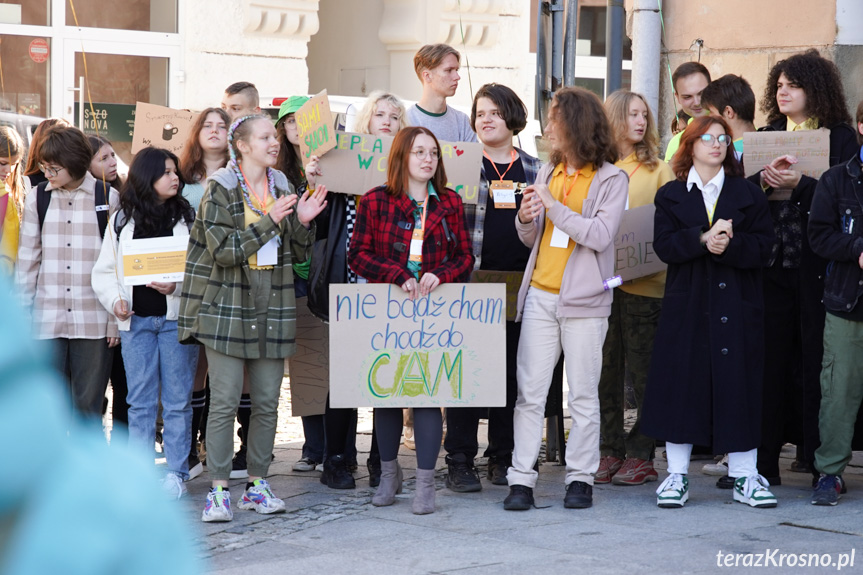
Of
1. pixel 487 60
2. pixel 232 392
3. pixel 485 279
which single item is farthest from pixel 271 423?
pixel 487 60

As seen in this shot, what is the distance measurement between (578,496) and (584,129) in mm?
1738

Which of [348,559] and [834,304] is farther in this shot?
[834,304]

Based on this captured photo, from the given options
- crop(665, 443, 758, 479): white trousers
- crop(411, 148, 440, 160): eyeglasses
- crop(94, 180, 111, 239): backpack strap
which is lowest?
crop(665, 443, 758, 479): white trousers

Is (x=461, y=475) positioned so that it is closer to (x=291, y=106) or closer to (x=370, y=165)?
(x=370, y=165)

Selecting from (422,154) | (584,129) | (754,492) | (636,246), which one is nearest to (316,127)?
(422,154)

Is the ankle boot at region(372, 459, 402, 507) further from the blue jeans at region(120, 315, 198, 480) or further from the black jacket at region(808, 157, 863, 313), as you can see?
the black jacket at region(808, 157, 863, 313)

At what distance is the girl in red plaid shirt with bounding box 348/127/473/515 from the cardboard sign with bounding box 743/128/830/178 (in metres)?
1.58

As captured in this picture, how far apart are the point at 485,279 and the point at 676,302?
104 cm

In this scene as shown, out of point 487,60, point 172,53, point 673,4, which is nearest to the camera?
point 673,4

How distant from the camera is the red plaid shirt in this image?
534 centimetres

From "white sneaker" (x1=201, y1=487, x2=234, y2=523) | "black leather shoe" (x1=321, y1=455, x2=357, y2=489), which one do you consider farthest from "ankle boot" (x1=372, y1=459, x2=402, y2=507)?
"white sneaker" (x1=201, y1=487, x2=234, y2=523)

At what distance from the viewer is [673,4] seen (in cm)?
834

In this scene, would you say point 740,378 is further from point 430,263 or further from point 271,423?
point 271,423

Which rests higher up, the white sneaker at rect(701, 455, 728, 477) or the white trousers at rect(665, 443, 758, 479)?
the white trousers at rect(665, 443, 758, 479)
